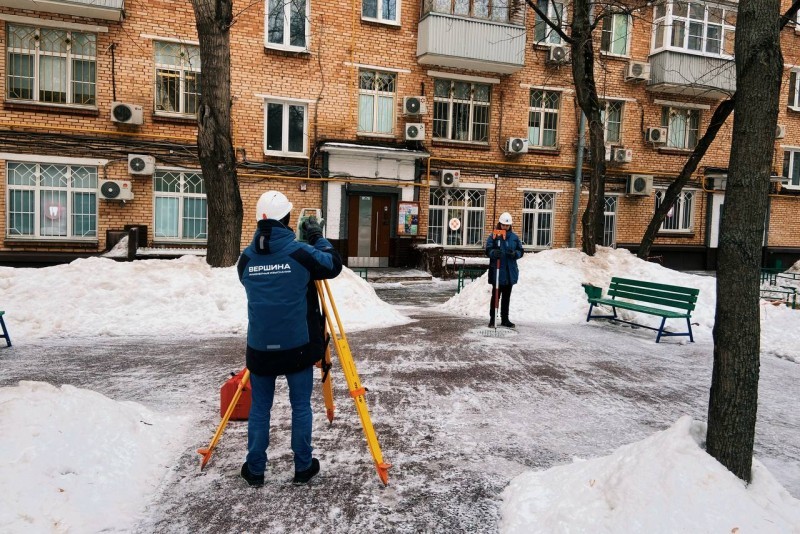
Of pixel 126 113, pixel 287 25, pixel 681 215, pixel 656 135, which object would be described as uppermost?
pixel 287 25

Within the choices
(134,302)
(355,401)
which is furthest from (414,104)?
(355,401)

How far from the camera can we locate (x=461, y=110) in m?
20.1

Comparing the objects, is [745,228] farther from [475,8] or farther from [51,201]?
[475,8]

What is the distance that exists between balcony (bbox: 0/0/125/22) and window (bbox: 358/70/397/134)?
22.9 ft

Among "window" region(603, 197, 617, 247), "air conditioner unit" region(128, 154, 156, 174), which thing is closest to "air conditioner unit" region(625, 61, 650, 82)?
"window" region(603, 197, 617, 247)

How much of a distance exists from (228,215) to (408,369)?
214 inches

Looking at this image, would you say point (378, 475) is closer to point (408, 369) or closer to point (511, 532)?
point (511, 532)

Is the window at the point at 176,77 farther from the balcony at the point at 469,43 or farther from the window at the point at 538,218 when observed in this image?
the window at the point at 538,218

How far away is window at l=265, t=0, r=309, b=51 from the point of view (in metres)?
17.8

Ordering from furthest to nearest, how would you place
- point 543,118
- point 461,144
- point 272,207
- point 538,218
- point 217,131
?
point 538,218, point 543,118, point 461,144, point 217,131, point 272,207

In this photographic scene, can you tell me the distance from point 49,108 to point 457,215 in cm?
1226

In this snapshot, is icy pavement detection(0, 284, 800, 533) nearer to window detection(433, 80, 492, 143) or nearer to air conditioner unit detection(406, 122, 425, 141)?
air conditioner unit detection(406, 122, 425, 141)

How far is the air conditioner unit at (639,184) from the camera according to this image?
21.5 meters

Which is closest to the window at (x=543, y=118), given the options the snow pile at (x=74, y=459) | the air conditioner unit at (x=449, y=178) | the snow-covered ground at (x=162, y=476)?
the air conditioner unit at (x=449, y=178)
